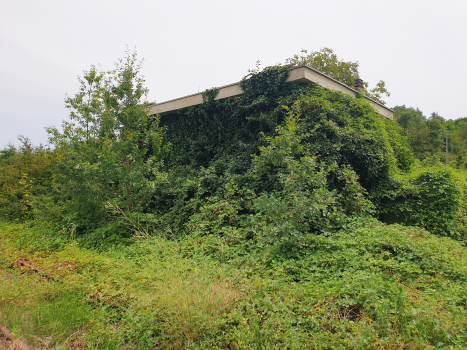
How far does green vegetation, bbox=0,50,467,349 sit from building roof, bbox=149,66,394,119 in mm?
300

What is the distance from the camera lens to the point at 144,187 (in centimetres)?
709

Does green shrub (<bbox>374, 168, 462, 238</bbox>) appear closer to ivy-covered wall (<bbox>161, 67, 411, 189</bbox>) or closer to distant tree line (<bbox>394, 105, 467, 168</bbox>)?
ivy-covered wall (<bbox>161, 67, 411, 189</bbox>)

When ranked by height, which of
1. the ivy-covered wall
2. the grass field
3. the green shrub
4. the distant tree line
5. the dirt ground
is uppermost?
the distant tree line

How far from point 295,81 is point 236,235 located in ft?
15.6

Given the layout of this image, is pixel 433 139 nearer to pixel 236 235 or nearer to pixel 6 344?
pixel 236 235

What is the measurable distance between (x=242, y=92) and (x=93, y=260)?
240 inches

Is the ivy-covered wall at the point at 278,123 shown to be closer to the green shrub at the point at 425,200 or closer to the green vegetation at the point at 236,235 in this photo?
the green vegetation at the point at 236,235

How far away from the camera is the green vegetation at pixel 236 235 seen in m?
2.94

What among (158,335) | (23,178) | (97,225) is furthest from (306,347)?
(23,178)

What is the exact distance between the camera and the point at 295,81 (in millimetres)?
7977

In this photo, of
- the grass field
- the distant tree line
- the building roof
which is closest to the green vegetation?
the grass field

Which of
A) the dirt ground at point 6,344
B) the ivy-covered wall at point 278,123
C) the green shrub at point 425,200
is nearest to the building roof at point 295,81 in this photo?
the ivy-covered wall at point 278,123

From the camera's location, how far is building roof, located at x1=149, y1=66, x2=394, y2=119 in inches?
308

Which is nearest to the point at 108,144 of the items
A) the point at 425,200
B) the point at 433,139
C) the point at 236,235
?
the point at 236,235
